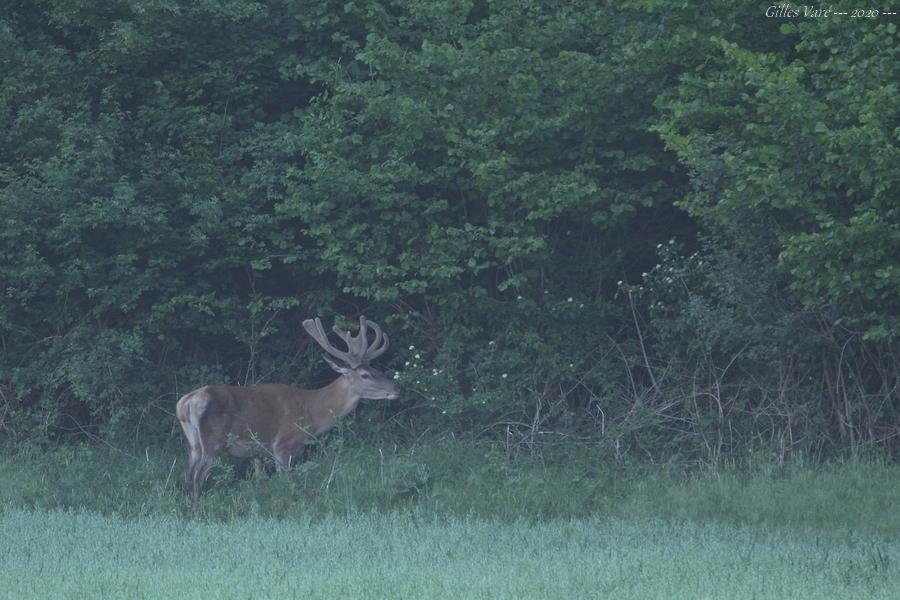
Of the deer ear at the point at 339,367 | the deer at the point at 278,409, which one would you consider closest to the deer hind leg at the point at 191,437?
the deer at the point at 278,409

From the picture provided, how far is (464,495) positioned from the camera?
11680 millimetres

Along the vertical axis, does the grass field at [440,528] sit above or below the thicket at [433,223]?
below

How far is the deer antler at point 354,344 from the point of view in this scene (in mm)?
14023

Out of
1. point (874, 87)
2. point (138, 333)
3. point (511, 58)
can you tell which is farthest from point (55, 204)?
point (874, 87)

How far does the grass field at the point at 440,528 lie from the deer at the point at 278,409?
27 centimetres

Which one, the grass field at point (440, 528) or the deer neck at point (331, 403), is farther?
the deer neck at point (331, 403)

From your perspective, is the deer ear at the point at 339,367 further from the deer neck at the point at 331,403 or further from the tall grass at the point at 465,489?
the tall grass at the point at 465,489

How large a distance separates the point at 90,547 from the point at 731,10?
759cm

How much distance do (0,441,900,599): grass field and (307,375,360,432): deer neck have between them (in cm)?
41

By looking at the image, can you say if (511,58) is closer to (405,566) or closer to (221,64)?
(221,64)

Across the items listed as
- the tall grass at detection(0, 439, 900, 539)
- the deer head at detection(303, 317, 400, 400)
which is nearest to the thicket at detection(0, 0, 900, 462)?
the deer head at detection(303, 317, 400, 400)

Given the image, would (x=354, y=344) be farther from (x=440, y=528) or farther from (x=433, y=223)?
(x=440, y=528)

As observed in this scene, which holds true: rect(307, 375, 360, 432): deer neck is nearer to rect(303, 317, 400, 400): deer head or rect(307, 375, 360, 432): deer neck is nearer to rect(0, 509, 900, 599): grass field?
rect(303, 317, 400, 400): deer head

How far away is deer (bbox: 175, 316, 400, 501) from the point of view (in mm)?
13148
